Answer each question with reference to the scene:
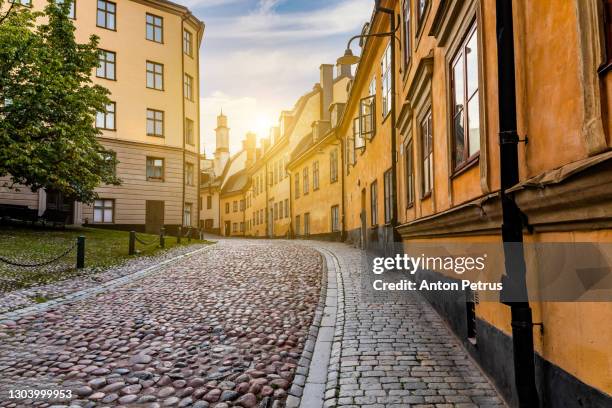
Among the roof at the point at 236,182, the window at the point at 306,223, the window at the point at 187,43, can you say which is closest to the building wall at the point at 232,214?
the roof at the point at 236,182

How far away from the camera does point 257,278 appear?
10.3m

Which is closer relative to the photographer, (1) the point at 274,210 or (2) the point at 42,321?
(2) the point at 42,321

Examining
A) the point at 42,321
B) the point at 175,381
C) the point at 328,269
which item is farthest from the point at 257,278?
the point at 175,381

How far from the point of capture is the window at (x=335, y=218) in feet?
79.5

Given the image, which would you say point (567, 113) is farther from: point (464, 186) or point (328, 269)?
point (328, 269)

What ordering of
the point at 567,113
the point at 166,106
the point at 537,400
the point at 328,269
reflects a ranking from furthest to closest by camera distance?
1. the point at 166,106
2. the point at 328,269
3. the point at 537,400
4. the point at 567,113

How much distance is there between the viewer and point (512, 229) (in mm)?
3408

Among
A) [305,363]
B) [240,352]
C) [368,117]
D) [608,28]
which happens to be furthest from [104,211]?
[608,28]

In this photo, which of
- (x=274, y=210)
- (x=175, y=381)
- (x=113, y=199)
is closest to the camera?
(x=175, y=381)

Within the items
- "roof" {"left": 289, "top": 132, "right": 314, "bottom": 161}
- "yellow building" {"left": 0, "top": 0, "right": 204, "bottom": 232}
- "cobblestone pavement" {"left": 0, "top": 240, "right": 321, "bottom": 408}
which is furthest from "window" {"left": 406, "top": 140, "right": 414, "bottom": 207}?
"roof" {"left": 289, "top": 132, "right": 314, "bottom": 161}

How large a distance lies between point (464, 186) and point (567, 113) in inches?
114

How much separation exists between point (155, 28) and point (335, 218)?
18108 millimetres

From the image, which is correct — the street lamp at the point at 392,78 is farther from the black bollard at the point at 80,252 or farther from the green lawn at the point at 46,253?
the black bollard at the point at 80,252
